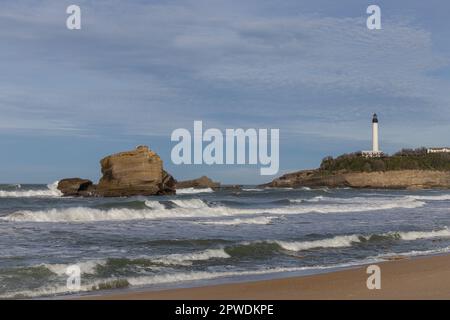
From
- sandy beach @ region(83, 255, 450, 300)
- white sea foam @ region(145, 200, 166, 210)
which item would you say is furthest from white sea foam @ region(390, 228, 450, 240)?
white sea foam @ region(145, 200, 166, 210)

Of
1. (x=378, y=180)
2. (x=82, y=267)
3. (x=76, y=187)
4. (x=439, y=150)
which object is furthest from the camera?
(x=439, y=150)

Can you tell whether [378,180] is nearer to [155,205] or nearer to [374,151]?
[374,151]

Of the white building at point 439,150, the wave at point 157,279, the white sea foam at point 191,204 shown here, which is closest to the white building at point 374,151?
the white building at point 439,150

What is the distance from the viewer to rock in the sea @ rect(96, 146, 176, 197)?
52.7 metres

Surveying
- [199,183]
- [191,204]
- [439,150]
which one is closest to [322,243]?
[191,204]

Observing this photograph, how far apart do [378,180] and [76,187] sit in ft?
188

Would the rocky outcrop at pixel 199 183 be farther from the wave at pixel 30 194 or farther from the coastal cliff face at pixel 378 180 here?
the wave at pixel 30 194

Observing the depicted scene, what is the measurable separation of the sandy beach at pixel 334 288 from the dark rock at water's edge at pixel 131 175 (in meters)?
42.3

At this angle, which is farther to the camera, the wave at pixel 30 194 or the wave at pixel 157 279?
the wave at pixel 30 194

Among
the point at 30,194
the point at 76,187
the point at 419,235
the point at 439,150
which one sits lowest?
the point at 30,194

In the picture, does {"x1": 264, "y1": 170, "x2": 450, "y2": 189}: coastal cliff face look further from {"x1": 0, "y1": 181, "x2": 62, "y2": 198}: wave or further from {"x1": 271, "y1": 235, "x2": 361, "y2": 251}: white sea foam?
{"x1": 271, "y1": 235, "x2": 361, "y2": 251}: white sea foam

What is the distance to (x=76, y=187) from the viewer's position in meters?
57.1

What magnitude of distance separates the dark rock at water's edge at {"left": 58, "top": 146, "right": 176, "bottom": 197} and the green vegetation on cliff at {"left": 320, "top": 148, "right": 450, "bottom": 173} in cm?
5522

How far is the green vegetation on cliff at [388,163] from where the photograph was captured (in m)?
102
